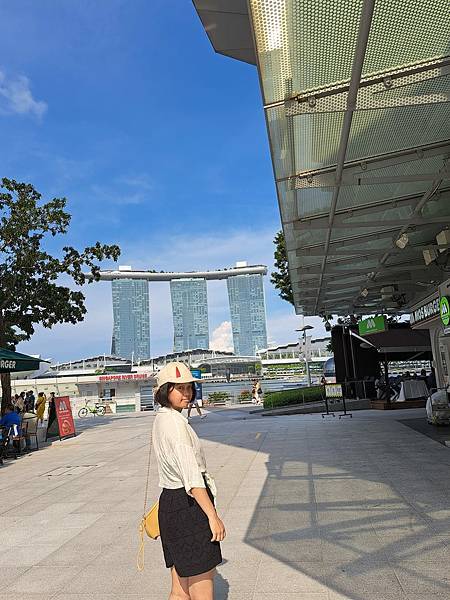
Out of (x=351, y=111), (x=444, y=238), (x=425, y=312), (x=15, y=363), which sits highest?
(x=444, y=238)

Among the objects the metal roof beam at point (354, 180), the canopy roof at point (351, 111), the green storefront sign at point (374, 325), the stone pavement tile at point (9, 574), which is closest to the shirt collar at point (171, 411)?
the stone pavement tile at point (9, 574)

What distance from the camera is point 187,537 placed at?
2.70m

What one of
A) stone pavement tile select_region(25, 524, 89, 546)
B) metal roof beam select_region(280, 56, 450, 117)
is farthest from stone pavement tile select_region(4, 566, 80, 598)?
metal roof beam select_region(280, 56, 450, 117)

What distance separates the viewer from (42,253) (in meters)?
19.1

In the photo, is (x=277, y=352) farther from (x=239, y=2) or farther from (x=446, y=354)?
(x=239, y=2)

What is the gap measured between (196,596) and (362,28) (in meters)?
4.15

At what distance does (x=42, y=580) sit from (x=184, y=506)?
2.20 m

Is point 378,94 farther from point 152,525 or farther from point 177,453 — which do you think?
point 152,525

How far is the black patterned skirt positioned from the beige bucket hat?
0.55m

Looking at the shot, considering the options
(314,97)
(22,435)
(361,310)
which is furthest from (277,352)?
(314,97)

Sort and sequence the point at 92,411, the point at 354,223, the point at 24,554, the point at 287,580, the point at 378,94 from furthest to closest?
the point at 92,411 → the point at 354,223 → the point at 378,94 → the point at 24,554 → the point at 287,580

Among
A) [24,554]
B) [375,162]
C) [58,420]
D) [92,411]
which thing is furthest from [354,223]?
[92,411]

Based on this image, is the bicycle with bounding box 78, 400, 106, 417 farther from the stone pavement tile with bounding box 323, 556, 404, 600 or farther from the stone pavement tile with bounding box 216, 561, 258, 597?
the stone pavement tile with bounding box 323, 556, 404, 600

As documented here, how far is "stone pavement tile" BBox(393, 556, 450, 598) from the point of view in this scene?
3.52m
